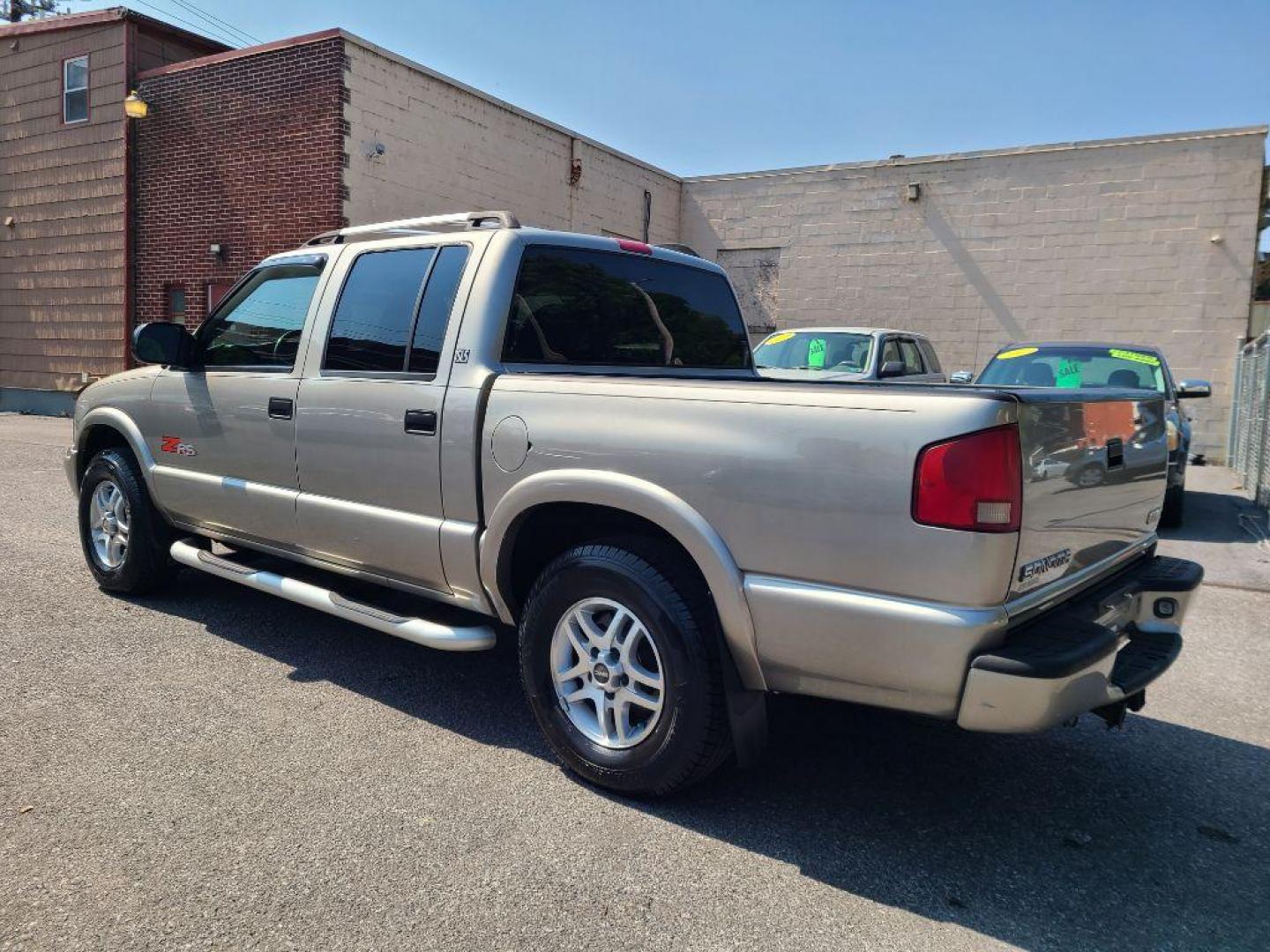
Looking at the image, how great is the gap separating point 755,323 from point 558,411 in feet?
53.3

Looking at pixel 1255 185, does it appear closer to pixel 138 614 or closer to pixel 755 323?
pixel 755 323

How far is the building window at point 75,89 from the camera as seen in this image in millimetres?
16500

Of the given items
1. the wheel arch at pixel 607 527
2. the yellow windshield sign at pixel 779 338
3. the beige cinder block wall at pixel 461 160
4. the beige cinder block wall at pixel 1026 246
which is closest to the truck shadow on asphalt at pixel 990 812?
the wheel arch at pixel 607 527

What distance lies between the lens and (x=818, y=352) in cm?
1055

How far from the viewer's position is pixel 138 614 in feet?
16.5

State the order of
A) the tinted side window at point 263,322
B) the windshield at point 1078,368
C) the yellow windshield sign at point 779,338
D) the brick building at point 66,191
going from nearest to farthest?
the tinted side window at point 263,322 < the windshield at point 1078,368 < the yellow windshield sign at point 779,338 < the brick building at point 66,191

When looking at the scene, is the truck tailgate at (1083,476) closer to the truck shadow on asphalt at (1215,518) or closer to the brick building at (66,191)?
the truck shadow on asphalt at (1215,518)

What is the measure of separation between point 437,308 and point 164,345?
6.16ft

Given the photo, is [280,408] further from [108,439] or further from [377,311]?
[108,439]

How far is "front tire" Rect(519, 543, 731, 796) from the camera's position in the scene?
2.88m

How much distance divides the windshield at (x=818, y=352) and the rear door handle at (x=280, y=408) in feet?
22.4

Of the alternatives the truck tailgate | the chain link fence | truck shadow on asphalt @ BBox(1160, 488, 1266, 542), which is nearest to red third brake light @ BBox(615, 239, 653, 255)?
the truck tailgate

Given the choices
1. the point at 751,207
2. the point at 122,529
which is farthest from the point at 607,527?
the point at 751,207

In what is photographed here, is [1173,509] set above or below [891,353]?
below
